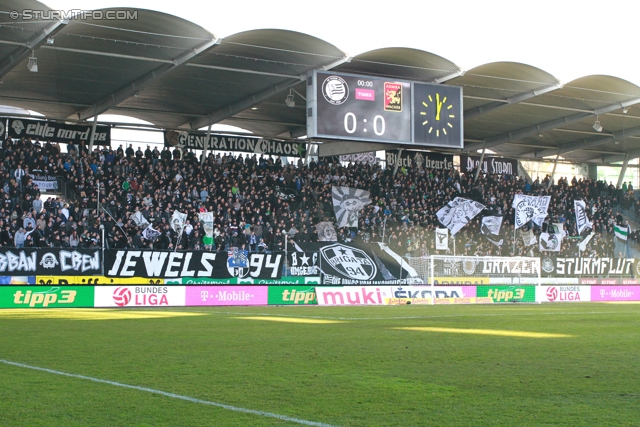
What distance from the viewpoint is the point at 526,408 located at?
6.85m

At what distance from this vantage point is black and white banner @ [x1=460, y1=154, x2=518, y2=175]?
51.7 meters

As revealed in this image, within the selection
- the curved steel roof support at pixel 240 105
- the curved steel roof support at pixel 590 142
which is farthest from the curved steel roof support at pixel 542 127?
the curved steel roof support at pixel 240 105

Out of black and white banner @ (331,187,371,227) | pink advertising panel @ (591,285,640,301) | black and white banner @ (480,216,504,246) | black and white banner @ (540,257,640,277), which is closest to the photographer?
pink advertising panel @ (591,285,640,301)

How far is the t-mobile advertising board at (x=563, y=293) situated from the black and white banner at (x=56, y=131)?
2272cm

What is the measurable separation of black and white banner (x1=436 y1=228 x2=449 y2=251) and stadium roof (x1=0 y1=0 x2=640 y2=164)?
21.9 feet

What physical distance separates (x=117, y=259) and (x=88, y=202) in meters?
4.51

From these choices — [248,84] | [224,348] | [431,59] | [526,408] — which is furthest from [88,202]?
[526,408]

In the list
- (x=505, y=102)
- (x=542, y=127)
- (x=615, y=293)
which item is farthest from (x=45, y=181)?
(x=542, y=127)

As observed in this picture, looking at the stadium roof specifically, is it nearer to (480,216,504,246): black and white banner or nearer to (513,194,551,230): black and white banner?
(513,194,551,230): black and white banner

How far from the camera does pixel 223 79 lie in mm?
36438

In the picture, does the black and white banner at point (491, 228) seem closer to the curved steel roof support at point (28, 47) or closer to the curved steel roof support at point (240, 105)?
the curved steel roof support at point (240, 105)

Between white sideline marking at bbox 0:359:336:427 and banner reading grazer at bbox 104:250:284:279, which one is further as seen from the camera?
banner reading grazer at bbox 104:250:284:279

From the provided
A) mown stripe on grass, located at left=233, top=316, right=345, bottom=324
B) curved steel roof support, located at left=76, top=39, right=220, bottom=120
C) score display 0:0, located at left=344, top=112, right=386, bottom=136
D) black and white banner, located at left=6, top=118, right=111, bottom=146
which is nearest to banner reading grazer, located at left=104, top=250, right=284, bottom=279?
score display 0:0, located at left=344, top=112, right=386, bottom=136

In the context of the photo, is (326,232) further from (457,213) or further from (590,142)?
(590,142)
